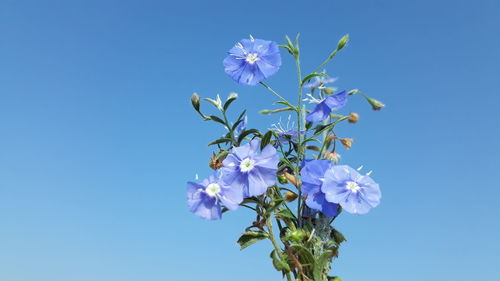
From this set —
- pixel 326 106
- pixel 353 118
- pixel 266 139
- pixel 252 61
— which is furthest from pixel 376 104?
pixel 252 61

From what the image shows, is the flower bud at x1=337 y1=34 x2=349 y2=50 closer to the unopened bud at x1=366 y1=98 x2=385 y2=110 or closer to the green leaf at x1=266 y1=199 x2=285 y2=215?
the unopened bud at x1=366 y1=98 x2=385 y2=110

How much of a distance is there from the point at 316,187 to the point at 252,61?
76 cm

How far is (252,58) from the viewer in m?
2.71

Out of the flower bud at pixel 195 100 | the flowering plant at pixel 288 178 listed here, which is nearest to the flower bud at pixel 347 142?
the flowering plant at pixel 288 178

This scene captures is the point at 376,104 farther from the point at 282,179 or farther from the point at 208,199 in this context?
the point at 208,199

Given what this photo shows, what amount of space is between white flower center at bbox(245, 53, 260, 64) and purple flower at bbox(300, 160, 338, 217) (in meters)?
0.63

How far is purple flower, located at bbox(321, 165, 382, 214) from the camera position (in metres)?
2.38

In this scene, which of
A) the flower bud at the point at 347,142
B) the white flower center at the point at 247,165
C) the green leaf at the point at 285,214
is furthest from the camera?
the flower bud at the point at 347,142

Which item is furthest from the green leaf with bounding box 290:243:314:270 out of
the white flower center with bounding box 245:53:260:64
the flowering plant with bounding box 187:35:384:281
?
the white flower center with bounding box 245:53:260:64

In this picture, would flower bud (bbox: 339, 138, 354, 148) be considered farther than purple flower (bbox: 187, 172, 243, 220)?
Yes

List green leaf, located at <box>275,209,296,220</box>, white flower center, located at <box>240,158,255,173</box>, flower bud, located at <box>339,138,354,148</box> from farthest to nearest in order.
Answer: flower bud, located at <box>339,138,354,148</box>
green leaf, located at <box>275,209,296,220</box>
white flower center, located at <box>240,158,255,173</box>

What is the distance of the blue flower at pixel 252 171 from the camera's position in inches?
92.9

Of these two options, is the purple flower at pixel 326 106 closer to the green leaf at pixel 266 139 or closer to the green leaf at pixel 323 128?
the green leaf at pixel 323 128

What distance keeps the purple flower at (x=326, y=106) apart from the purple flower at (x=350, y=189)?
0.29 metres
